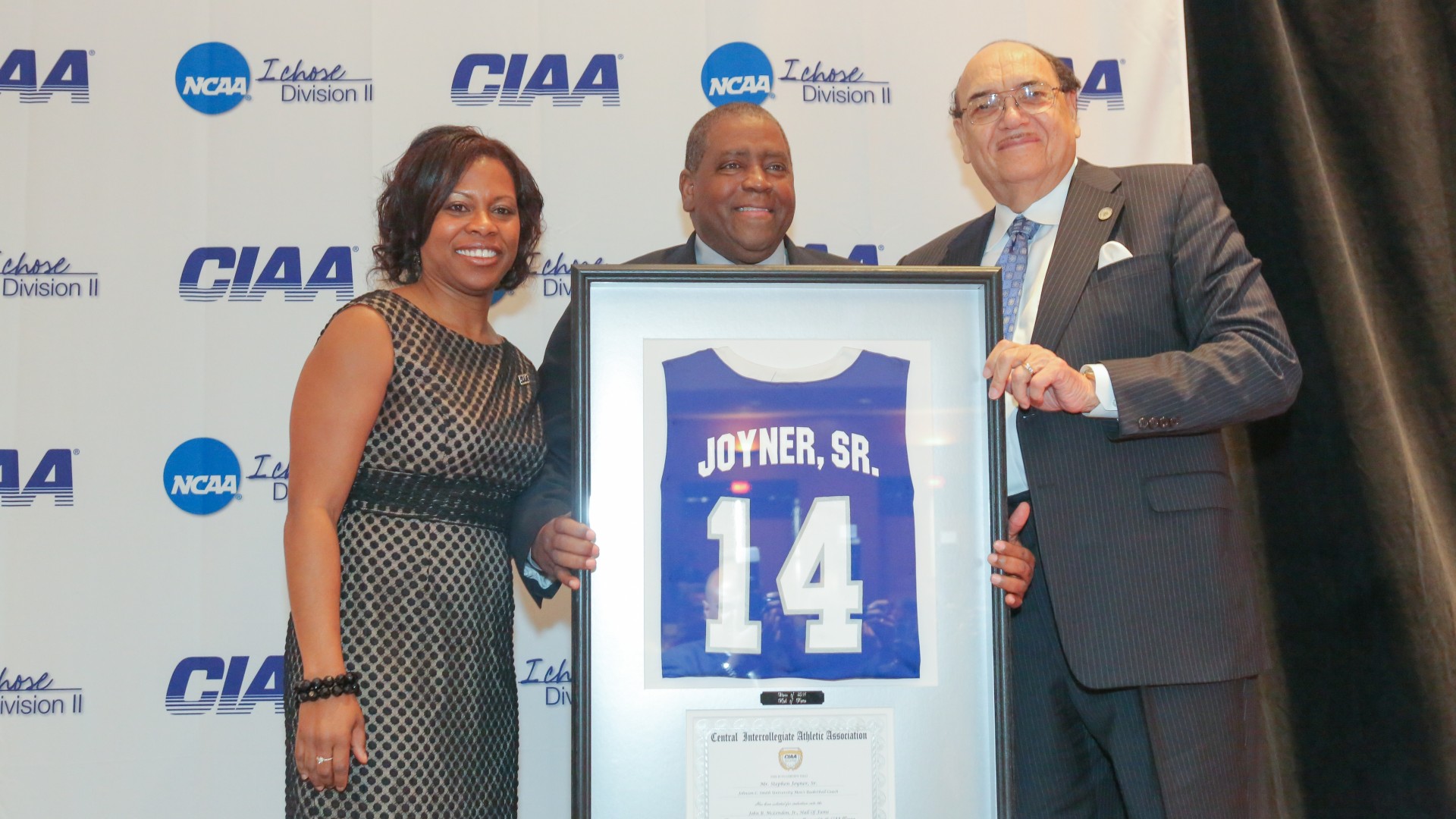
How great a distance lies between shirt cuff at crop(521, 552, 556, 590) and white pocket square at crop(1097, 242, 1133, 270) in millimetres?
1171

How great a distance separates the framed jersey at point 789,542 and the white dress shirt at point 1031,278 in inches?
8.1

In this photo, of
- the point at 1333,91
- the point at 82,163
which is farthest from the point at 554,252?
the point at 1333,91

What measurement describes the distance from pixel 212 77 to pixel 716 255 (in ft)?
5.90

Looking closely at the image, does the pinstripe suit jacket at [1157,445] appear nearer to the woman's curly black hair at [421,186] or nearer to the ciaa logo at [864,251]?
the woman's curly black hair at [421,186]

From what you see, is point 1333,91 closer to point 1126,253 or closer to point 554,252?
point 1126,253

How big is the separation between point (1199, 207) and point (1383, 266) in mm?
1709

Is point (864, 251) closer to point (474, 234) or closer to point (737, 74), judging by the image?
point (737, 74)

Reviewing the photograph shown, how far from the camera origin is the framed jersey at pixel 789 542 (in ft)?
5.50

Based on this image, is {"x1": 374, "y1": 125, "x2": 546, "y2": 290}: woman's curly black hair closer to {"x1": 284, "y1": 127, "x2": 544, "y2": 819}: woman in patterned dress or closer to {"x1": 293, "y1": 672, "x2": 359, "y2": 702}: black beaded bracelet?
{"x1": 284, "y1": 127, "x2": 544, "y2": 819}: woman in patterned dress

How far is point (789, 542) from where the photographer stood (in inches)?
68.0

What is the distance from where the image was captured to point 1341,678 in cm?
311

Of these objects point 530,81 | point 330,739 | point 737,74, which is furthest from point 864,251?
point 330,739

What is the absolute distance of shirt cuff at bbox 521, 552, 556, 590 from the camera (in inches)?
78.7

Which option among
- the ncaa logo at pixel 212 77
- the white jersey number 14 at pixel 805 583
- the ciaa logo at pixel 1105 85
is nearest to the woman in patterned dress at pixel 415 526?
the white jersey number 14 at pixel 805 583
